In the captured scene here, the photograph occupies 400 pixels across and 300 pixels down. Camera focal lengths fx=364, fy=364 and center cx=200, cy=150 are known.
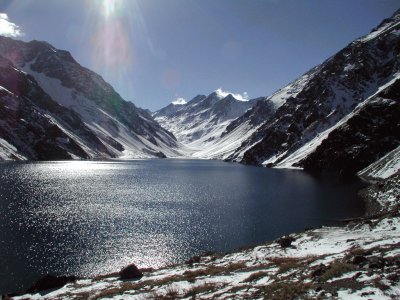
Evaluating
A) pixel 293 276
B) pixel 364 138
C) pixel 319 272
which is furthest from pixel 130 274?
pixel 364 138

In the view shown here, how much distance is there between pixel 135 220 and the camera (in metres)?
77.4

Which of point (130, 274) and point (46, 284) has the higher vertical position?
point (46, 284)

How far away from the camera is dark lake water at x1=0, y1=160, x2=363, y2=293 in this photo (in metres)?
51.8

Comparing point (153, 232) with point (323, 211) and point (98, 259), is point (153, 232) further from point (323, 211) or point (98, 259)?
point (323, 211)

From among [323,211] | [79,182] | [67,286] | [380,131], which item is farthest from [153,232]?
[380,131]

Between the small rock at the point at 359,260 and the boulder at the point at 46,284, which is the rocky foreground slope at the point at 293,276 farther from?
the boulder at the point at 46,284

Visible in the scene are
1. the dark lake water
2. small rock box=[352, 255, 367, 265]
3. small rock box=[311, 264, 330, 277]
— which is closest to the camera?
small rock box=[311, 264, 330, 277]

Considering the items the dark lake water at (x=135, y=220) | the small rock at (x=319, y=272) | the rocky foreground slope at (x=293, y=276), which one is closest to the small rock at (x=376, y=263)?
the rocky foreground slope at (x=293, y=276)

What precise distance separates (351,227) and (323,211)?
35652 millimetres

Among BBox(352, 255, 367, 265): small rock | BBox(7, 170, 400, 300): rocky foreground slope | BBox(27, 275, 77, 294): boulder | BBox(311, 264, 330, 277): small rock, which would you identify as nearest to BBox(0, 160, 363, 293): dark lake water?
BBox(27, 275, 77, 294): boulder

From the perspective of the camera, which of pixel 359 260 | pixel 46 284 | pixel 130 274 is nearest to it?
pixel 359 260

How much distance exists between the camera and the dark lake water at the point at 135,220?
170 feet

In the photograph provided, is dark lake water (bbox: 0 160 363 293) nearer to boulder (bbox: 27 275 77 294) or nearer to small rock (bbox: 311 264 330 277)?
boulder (bbox: 27 275 77 294)

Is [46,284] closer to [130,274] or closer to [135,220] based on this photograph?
[130,274]
